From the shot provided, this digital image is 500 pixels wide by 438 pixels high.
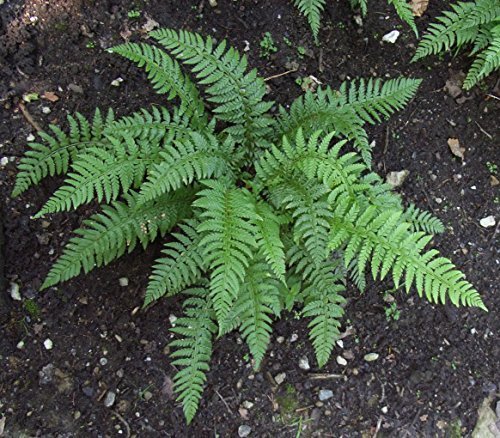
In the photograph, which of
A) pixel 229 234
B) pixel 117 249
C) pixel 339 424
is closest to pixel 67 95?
pixel 117 249

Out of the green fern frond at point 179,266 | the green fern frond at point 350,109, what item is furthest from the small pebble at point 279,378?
the green fern frond at point 350,109

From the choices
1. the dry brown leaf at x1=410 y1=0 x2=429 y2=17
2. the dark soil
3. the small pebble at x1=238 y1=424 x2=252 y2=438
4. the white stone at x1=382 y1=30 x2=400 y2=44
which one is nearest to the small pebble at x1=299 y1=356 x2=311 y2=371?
the dark soil

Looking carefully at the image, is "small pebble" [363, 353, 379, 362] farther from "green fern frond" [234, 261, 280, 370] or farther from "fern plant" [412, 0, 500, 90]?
"fern plant" [412, 0, 500, 90]

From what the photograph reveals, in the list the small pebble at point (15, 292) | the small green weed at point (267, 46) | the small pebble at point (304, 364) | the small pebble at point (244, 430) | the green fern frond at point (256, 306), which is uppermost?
the small green weed at point (267, 46)

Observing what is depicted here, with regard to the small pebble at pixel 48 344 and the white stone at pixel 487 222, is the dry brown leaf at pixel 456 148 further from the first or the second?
the small pebble at pixel 48 344

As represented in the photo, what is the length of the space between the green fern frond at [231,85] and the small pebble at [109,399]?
1570mm

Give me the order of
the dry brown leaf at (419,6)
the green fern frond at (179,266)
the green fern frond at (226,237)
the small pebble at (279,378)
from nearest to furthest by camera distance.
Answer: the green fern frond at (226,237) → the green fern frond at (179,266) → the small pebble at (279,378) → the dry brown leaf at (419,6)

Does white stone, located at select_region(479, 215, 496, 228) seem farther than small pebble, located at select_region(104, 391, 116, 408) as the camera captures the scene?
Yes

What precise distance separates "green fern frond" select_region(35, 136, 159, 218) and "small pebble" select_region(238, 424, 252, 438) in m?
1.51

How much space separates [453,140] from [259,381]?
206 centimetres

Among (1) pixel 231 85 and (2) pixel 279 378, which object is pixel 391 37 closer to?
(1) pixel 231 85

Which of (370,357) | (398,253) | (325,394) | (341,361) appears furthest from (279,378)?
(398,253)

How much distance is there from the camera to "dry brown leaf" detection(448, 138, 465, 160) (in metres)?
3.85

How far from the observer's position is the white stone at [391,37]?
3.88 metres
